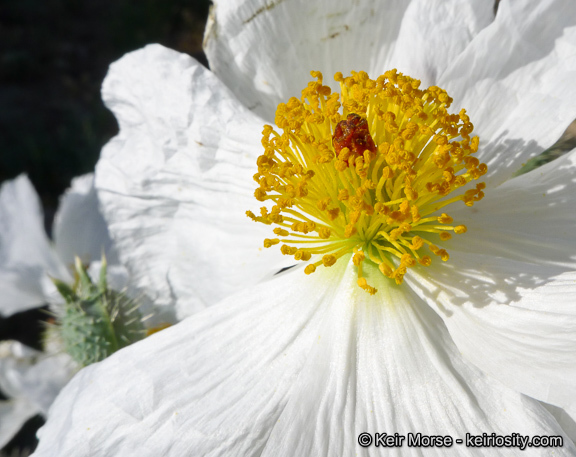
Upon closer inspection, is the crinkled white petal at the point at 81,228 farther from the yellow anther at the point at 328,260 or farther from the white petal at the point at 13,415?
the yellow anther at the point at 328,260

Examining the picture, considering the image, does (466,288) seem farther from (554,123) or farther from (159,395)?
(159,395)

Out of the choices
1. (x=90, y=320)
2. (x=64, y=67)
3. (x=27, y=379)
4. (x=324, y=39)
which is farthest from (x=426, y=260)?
(x=64, y=67)

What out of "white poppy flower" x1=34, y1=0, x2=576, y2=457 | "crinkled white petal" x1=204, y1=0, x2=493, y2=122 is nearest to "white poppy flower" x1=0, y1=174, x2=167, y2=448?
"white poppy flower" x1=34, y1=0, x2=576, y2=457

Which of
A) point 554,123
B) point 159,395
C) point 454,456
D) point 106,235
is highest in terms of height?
point 106,235

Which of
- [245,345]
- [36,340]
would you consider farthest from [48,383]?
[36,340]

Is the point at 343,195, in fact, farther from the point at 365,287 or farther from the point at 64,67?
the point at 64,67

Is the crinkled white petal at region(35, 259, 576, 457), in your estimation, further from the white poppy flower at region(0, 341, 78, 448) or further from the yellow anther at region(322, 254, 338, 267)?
the white poppy flower at region(0, 341, 78, 448)
